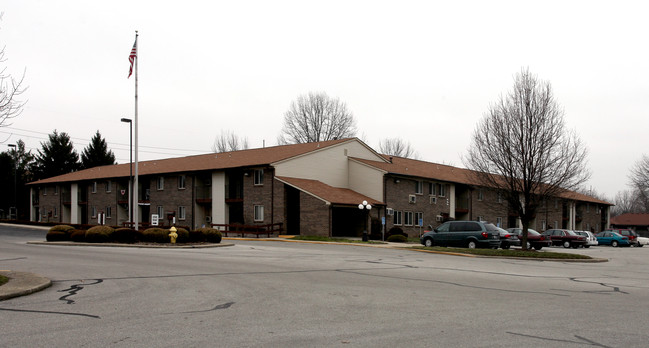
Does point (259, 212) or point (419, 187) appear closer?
point (259, 212)

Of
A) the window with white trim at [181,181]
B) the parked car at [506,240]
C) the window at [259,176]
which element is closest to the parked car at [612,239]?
the parked car at [506,240]

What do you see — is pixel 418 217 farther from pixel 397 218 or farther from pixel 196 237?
pixel 196 237

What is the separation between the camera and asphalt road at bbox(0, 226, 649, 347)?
24.6 feet

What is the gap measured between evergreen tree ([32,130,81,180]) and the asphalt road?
3012 inches

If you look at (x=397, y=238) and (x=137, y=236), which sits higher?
(x=137, y=236)

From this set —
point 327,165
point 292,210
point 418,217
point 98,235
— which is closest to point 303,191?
point 292,210

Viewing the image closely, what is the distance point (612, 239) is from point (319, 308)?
48.3 m

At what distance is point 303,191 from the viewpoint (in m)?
39.9

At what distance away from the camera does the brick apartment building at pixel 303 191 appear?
41.8m

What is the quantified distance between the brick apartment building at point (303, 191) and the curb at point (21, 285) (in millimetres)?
24988

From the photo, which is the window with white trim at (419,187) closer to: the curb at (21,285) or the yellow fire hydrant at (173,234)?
the yellow fire hydrant at (173,234)

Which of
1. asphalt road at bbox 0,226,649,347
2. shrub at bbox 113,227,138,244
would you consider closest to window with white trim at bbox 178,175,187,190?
shrub at bbox 113,227,138,244

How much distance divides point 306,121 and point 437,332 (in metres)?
65.4

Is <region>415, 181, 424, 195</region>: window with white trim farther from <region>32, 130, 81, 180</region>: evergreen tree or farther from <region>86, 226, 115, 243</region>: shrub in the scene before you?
<region>32, 130, 81, 180</region>: evergreen tree
